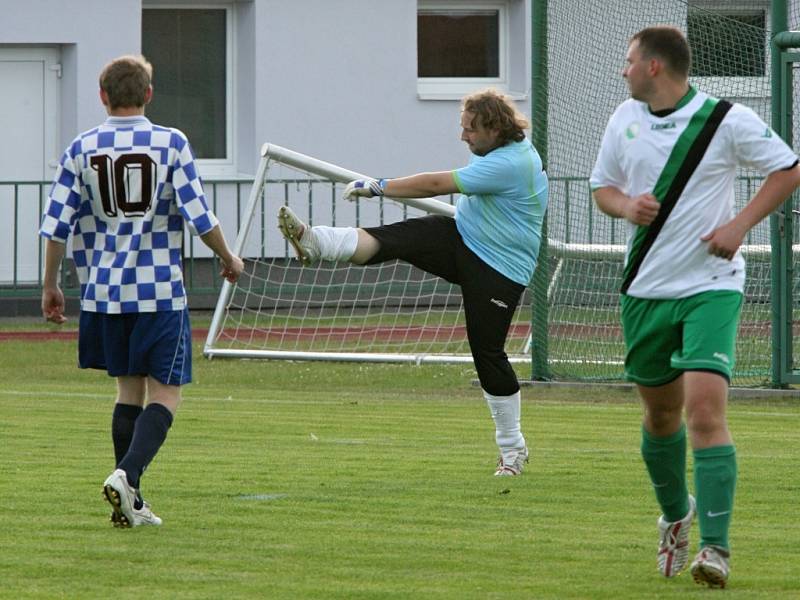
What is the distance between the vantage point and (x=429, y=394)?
14.0 m

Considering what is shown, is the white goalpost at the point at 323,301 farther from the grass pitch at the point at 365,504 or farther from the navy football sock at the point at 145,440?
the navy football sock at the point at 145,440

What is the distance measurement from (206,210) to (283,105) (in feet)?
50.3

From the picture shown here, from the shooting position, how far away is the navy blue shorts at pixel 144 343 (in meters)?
7.23

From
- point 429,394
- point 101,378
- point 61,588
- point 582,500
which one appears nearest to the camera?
point 61,588

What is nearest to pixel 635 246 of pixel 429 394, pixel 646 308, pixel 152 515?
pixel 646 308

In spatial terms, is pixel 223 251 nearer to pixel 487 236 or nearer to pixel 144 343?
pixel 144 343

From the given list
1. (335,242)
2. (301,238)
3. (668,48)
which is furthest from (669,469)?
(301,238)

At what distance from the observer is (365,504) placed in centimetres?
793

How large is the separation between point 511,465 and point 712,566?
3.19 meters

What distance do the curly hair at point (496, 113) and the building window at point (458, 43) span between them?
1429cm

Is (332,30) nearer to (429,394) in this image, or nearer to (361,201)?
(361,201)

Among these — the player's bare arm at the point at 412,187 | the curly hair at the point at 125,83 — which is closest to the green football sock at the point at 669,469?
the curly hair at the point at 125,83

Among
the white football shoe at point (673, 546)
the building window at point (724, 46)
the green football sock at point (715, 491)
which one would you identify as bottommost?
the white football shoe at point (673, 546)

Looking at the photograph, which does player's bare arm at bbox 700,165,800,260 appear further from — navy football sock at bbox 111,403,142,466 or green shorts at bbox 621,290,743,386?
navy football sock at bbox 111,403,142,466
